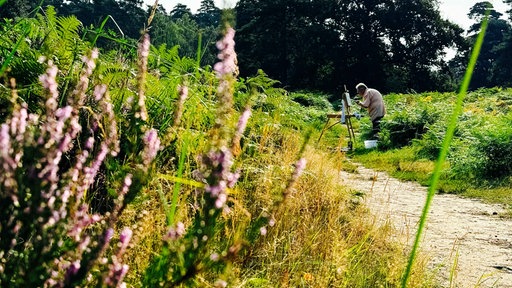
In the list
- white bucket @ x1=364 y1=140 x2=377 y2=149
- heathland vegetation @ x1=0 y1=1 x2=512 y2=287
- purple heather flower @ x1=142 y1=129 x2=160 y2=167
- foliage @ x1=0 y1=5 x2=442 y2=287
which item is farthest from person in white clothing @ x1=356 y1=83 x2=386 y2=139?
purple heather flower @ x1=142 y1=129 x2=160 y2=167

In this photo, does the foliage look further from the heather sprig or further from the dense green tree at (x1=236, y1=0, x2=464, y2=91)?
the dense green tree at (x1=236, y1=0, x2=464, y2=91)

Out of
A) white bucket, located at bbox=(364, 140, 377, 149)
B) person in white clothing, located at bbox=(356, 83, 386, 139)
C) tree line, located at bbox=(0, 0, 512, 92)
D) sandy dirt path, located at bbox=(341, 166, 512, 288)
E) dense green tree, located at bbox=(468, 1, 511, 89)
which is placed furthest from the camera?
dense green tree, located at bbox=(468, 1, 511, 89)

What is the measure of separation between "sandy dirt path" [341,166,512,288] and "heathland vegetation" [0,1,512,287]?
246 mm

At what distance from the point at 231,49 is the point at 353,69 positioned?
4459cm

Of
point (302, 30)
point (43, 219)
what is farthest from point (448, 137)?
point (302, 30)

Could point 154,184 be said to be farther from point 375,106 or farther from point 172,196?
point 375,106

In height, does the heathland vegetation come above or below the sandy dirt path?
above

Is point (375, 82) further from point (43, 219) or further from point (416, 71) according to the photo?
point (43, 219)

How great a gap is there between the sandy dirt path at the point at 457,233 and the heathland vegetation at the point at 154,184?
25cm

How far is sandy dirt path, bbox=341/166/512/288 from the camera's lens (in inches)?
126

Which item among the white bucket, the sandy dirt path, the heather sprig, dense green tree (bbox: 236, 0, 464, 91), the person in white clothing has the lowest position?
the white bucket

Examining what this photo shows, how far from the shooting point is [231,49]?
Result: 44.8 inches

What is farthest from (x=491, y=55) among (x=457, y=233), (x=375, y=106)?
(x=457, y=233)

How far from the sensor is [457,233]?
4.49 m
